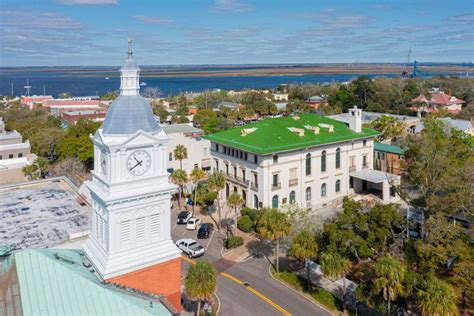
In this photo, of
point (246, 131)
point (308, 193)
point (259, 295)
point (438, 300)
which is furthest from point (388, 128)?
point (438, 300)

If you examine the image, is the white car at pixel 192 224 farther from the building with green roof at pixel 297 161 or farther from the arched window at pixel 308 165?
the arched window at pixel 308 165

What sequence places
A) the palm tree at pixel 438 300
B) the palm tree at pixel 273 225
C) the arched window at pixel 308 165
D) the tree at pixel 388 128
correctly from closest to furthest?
1. the palm tree at pixel 438 300
2. the palm tree at pixel 273 225
3. the arched window at pixel 308 165
4. the tree at pixel 388 128

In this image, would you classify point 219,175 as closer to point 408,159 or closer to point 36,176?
point 408,159

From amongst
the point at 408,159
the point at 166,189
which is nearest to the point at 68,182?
the point at 166,189

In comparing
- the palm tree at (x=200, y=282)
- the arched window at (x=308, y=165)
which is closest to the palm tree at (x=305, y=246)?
the palm tree at (x=200, y=282)

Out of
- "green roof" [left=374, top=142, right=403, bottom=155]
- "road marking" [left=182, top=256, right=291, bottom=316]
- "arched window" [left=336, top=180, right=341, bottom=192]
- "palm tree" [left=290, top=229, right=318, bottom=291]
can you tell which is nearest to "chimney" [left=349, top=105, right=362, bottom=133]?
"arched window" [left=336, top=180, right=341, bottom=192]

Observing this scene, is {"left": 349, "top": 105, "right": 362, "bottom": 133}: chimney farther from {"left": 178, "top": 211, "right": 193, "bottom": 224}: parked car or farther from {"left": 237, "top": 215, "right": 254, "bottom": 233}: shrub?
{"left": 178, "top": 211, "right": 193, "bottom": 224}: parked car

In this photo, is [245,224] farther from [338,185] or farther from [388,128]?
[388,128]
